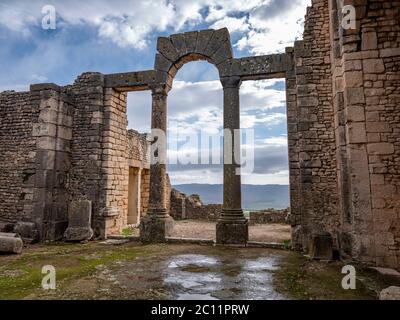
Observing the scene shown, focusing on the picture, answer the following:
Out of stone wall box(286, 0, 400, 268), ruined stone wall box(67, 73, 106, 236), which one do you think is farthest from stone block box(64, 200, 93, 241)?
stone wall box(286, 0, 400, 268)

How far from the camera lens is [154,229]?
762 centimetres

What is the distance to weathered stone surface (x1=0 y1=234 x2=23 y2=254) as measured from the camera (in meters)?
6.00

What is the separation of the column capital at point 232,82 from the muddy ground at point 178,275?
4207 mm

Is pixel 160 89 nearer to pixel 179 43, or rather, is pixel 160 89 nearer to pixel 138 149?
pixel 179 43

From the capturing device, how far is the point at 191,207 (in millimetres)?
14406

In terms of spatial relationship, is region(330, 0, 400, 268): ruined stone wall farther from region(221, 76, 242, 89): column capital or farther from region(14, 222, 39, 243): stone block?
region(14, 222, 39, 243): stone block

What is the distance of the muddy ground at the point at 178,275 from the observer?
3.54 m

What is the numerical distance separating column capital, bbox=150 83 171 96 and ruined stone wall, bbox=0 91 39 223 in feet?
11.1

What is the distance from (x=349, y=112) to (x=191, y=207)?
10257 millimetres

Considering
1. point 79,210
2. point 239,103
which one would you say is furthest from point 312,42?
point 79,210

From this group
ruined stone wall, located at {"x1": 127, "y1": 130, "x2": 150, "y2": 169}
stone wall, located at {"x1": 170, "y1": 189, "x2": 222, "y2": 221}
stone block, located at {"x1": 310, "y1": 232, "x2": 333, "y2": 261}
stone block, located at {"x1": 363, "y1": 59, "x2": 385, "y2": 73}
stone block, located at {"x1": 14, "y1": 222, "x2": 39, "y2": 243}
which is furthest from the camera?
stone wall, located at {"x1": 170, "y1": 189, "x2": 222, "y2": 221}

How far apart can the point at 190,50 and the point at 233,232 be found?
508cm

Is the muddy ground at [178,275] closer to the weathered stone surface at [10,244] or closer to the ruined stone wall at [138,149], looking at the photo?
the weathered stone surface at [10,244]

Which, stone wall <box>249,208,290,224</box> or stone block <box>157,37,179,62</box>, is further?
stone wall <box>249,208,290,224</box>
